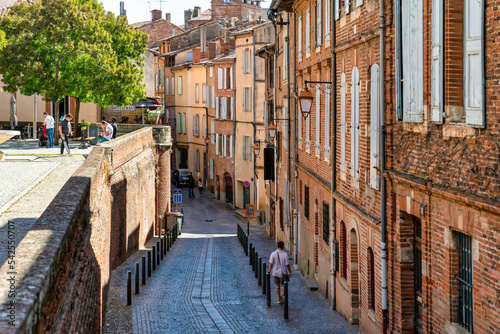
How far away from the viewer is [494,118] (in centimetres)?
787

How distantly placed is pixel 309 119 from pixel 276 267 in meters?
5.82

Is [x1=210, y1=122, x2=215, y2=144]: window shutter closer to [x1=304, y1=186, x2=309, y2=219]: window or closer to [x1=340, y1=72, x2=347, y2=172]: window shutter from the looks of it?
[x1=304, y1=186, x2=309, y2=219]: window

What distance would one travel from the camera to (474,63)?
8297mm

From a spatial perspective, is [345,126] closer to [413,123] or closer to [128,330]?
[413,123]

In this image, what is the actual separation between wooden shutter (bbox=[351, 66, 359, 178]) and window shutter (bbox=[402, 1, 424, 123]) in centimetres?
333

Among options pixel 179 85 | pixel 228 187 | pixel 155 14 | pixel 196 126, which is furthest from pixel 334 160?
pixel 155 14

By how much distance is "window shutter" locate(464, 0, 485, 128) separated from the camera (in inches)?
319

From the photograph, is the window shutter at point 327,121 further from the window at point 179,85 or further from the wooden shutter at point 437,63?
the window at point 179,85

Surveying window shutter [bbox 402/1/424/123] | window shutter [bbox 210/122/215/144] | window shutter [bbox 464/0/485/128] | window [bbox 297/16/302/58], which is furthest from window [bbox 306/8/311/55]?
window shutter [bbox 210/122/215/144]

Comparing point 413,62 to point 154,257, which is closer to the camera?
point 413,62

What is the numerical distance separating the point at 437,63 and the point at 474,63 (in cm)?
101

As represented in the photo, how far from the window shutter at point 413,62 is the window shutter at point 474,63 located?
1.58m

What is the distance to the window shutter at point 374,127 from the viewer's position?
41.3ft

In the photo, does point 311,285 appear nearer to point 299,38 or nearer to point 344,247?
point 344,247
